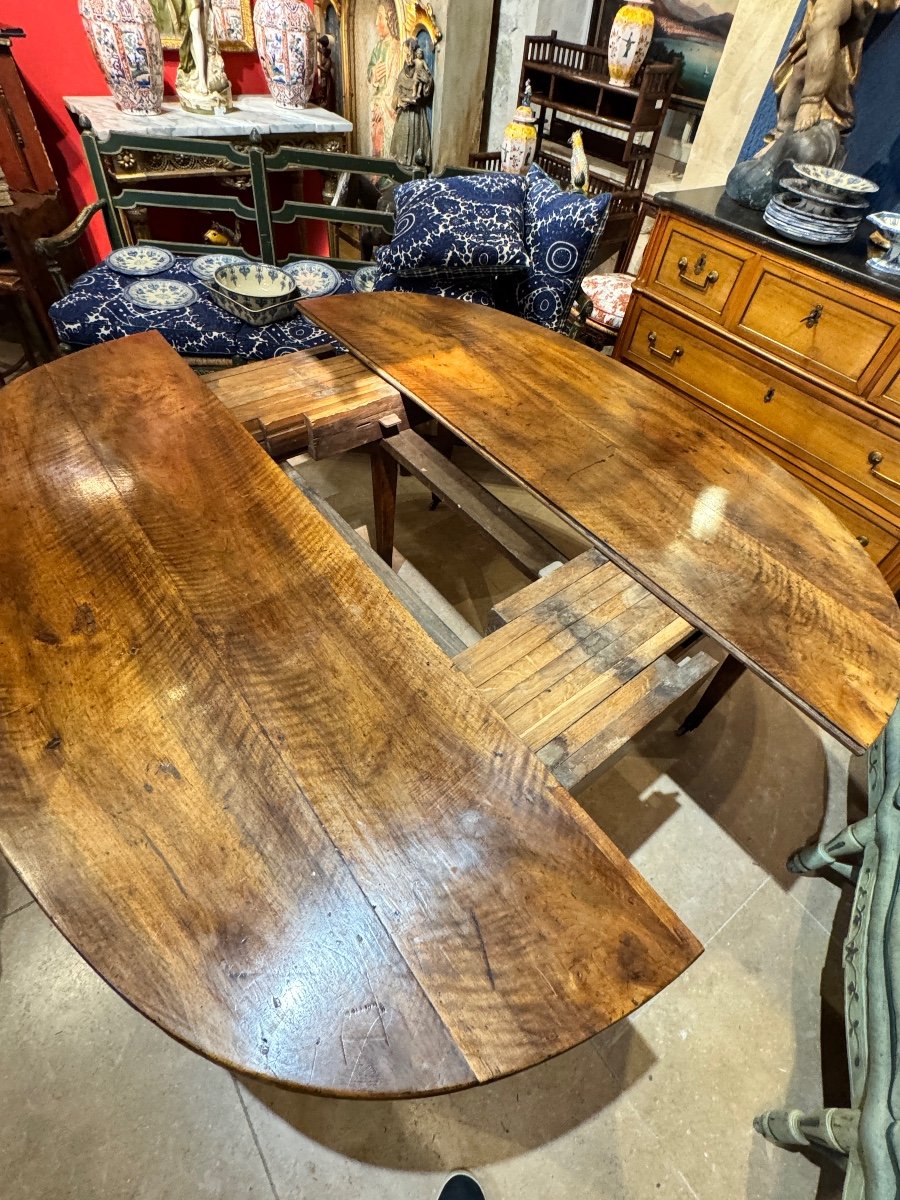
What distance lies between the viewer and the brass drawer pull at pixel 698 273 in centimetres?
208

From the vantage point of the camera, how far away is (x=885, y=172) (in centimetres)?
214

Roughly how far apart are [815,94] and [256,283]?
2.01 meters

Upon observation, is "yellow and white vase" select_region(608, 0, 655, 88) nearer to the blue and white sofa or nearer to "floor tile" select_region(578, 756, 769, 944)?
the blue and white sofa

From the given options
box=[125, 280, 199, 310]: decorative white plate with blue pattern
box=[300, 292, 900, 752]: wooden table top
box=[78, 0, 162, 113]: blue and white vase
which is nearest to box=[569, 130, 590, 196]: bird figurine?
box=[300, 292, 900, 752]: wooden table top

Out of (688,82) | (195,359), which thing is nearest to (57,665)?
(195,359)

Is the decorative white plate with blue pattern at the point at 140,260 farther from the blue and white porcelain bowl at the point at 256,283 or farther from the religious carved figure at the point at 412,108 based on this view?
the religious carved figure at the point at 412,108

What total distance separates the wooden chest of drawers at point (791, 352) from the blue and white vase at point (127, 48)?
2478 mm

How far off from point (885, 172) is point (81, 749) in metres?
2.93

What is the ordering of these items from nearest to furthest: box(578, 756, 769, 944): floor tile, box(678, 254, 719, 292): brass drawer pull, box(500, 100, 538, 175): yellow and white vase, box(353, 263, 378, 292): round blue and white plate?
1. box(578, 756, 769, 944): floor tile
2. box(678, 254, 719, 292): brass drawer pull
3. box(353, 263, 378, 292): round blue and white plate
4. box(500, 100, 538, 175): yellow and white vase

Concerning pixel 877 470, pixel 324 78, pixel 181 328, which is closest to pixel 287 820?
pixel 877 470

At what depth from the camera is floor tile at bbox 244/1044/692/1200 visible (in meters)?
1.16

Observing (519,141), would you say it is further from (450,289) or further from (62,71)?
(62,71)

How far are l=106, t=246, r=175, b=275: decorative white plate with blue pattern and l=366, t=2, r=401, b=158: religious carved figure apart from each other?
2.14 m

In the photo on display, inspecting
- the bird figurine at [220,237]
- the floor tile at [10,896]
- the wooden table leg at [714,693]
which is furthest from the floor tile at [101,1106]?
the bird figurine at [220,237]
